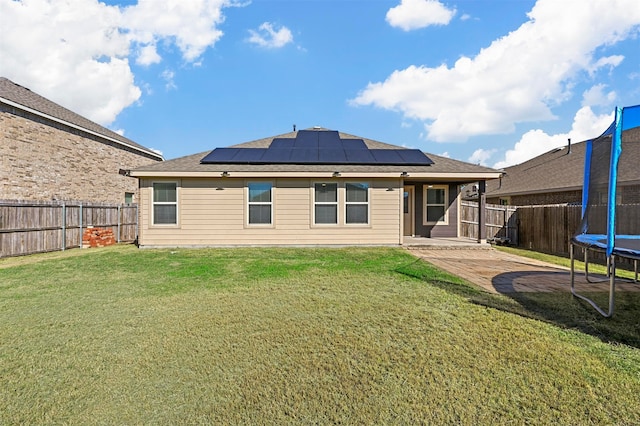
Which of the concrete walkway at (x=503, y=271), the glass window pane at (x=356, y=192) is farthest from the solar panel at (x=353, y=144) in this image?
the concrete walkway at (x=503, y=271)

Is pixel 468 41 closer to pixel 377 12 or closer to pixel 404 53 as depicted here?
pixel 404 53

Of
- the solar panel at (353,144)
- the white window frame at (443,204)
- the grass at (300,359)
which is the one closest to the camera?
the grass at (300,359)

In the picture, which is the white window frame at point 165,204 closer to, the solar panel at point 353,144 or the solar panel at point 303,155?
the solar panel at point 303,155

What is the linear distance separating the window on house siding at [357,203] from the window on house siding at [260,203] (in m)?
2.72

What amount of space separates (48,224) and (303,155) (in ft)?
30.1

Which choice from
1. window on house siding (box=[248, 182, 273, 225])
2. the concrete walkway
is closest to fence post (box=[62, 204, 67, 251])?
window on house siding (box=[248, 182, 273, 225])

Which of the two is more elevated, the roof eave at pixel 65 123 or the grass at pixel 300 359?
the roof eave at pixel 65 123

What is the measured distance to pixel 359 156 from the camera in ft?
36.5

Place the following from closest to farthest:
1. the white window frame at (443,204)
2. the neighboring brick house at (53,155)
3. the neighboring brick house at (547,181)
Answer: the neighboring brick house at (53,155), the white window frame at (443,204), the neighboring brick house at (547,181)

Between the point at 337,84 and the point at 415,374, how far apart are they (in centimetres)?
1692

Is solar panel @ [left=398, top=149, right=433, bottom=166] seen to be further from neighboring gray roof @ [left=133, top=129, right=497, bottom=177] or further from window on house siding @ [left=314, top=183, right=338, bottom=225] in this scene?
window on house siding @ [left=314, top=183, right=338, bottom=225]

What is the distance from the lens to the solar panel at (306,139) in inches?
478

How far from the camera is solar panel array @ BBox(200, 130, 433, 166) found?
412 inches

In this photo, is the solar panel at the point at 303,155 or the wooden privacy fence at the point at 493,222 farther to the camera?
the wooden privacy fence at the point at 493,222
